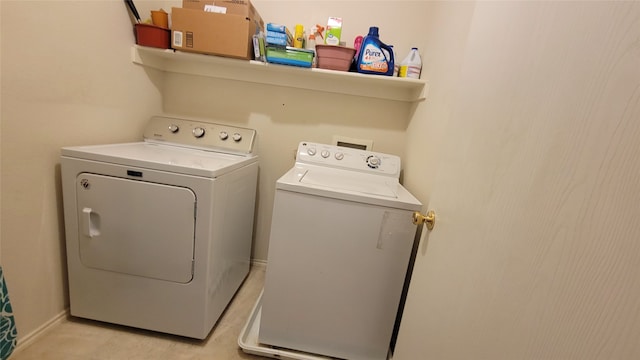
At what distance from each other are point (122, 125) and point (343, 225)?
4.91 ft

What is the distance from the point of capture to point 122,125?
1.67m

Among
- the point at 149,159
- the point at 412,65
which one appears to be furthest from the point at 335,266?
the point at 412,65

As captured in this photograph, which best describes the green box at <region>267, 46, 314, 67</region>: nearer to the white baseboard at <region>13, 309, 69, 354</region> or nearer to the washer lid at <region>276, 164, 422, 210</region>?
the washer lid at <region>276, 164, 422, 210</region>

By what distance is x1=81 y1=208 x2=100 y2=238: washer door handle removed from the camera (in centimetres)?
130

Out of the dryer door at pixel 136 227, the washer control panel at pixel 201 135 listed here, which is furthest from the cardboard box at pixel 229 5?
the dryer door at pixel 136 227

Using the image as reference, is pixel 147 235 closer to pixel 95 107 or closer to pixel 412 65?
pixel 95 107

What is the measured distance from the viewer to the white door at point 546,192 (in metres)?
0.36

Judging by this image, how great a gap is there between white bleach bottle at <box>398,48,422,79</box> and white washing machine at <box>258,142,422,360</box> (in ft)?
2.62

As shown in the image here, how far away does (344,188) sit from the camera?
4.26 feet

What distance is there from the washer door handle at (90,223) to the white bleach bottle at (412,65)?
188 centimetres

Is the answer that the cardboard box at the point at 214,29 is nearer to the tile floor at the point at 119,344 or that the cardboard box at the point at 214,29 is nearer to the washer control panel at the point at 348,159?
the washer control panel at the point at 348,159

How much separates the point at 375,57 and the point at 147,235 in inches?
62.3

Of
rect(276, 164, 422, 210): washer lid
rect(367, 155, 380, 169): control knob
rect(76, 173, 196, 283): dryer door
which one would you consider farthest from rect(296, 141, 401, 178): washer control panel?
rect(76, 173, 196, 283): dryer door

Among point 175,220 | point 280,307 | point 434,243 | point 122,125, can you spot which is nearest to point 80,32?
point 122,125
